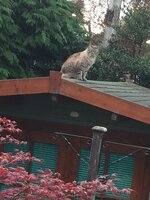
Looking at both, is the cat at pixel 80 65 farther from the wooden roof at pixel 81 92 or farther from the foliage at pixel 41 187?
the foliage at pixel 41 187

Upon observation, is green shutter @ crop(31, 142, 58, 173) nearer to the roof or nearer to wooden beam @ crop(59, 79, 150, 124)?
the roof

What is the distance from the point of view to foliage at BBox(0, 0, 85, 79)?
465 inches

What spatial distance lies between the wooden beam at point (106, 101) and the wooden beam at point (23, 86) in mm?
286

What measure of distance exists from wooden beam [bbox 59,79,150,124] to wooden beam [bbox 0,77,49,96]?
29cm

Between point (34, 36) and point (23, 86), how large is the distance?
6594mm

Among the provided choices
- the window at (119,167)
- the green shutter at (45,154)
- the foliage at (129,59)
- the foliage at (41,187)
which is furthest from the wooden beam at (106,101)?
the foliage at (129,59)

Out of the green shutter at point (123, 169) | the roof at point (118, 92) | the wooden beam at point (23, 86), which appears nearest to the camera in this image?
the wooden beam at point (23, 86)

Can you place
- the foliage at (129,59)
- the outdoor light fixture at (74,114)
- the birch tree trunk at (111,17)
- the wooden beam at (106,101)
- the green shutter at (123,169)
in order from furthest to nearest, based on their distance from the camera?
the birch tree trunk at (111,17)
the foliage at (129,59)
the outdoor light fixture at (74,114)
the green shutter at (123,169)
the wooden beam at (106,101)

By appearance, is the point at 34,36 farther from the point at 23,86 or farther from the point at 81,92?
the point at 81,92

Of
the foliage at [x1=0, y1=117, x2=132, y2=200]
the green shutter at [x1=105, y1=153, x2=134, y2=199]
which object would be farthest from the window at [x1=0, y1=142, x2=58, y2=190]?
the foliage at [x1=0, y1=117, x2=132, y2=200]

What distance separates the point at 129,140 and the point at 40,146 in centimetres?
139

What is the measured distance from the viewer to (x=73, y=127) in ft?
22.0

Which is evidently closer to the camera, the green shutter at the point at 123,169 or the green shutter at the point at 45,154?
the green shutter at the point at 123,169

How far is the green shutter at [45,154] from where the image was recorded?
6781mm
